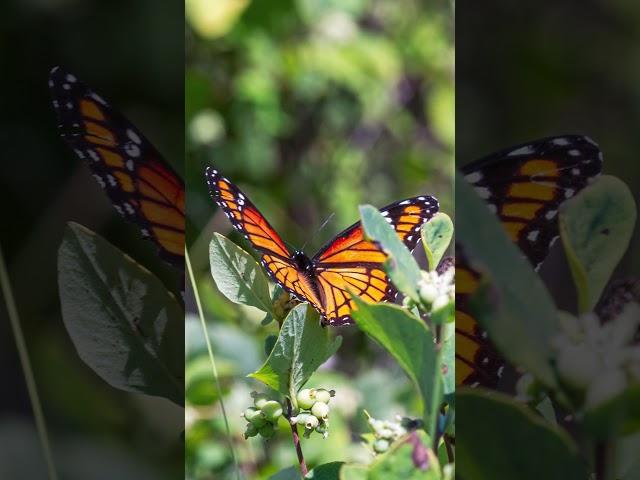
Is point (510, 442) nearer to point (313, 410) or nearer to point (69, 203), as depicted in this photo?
point (313, 410)

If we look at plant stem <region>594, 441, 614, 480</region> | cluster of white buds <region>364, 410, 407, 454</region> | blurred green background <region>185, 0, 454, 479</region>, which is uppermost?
blurred green background <region>185, 0, 454, 479</region>

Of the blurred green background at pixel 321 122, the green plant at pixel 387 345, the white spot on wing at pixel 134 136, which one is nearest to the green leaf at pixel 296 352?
the green plant at pixel 387 345

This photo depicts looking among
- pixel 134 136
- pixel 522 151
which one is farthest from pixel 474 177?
pixel 134 136

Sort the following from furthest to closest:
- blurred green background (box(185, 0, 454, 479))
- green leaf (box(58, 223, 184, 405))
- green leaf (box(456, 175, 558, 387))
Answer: blurred green background (box(185, 0, 454, 479)) → green leaf (box(58, 223, 184, 405)) → green leaf (box(456, 175, 558, 387))

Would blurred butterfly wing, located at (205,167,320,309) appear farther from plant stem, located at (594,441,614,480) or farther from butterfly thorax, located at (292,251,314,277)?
plant stem, located at (594,441,614,480)

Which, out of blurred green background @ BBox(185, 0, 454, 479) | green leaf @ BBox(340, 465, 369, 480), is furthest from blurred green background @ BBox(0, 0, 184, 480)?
blurred green background @ BBox(185, 0, 454, 479)

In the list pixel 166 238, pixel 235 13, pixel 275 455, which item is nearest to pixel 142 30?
pixel 166 238

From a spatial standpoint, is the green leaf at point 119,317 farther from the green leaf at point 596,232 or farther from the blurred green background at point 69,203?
the green leaf at point 596,232
